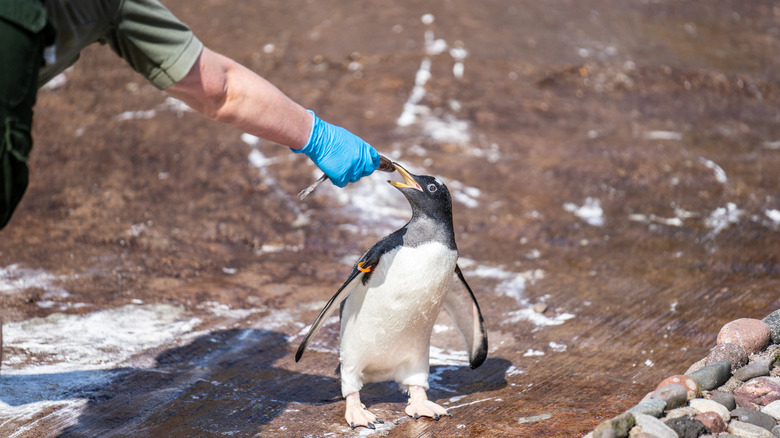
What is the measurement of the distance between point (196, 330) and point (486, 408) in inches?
77.3

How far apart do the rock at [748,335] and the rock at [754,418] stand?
594 millimetres

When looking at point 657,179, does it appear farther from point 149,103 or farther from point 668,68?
point 149,103

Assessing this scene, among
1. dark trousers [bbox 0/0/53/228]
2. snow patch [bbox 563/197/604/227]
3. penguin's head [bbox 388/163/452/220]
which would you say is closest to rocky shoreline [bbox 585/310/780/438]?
penguin's head [bbox 388/163/452/220]

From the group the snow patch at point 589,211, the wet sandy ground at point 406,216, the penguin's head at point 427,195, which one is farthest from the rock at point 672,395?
the snow patch at point 589,211

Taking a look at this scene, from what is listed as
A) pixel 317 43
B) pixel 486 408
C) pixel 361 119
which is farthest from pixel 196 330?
pixel 317 43

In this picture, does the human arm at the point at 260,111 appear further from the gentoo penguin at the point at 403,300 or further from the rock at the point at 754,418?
the rock at the point at 754,418

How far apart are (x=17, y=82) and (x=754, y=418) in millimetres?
2946

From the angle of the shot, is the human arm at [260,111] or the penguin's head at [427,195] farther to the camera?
the penguin's head at [427,195]

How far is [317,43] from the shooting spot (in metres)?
8.73

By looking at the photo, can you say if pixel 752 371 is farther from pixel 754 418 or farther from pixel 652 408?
pixel 652 408

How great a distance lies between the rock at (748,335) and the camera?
3.42 meters

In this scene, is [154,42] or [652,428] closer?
[154,42]

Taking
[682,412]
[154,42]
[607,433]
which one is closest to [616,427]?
[607,433]

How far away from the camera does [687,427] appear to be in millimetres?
2682
